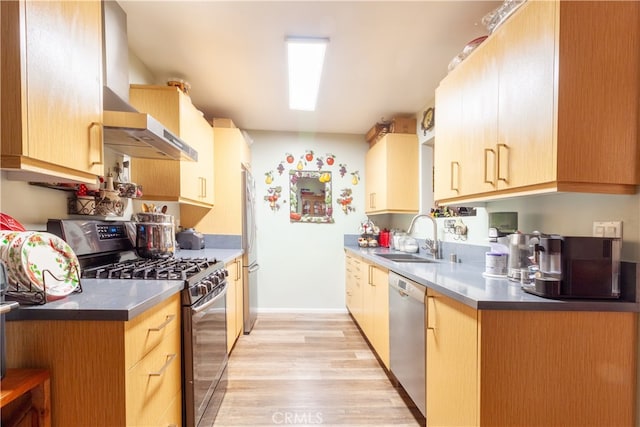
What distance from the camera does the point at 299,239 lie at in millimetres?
3818

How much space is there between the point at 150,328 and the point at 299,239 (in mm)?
2777

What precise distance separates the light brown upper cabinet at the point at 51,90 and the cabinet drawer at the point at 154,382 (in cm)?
80

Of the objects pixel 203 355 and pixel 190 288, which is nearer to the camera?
pixel 190 288

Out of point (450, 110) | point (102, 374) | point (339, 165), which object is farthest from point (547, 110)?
point (339, 165)

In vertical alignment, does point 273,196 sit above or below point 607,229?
above

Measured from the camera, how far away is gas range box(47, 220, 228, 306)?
1.38 metres

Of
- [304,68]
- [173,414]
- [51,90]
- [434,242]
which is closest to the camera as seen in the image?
[51,90]

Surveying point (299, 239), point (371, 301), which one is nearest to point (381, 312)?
point (371, 301)

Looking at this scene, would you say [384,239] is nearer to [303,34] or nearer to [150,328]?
[303,34]

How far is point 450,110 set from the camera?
175 centimetres

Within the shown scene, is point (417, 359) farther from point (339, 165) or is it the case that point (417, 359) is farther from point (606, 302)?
point (339, 165)

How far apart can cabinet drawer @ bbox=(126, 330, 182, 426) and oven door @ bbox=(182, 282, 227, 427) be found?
0.05 meters

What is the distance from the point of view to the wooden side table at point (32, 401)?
2.73 ft

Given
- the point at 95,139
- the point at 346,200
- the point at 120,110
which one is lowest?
the point at 346,200
